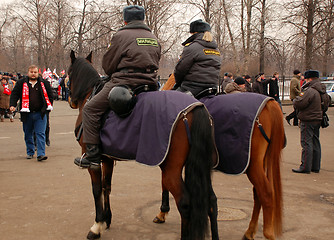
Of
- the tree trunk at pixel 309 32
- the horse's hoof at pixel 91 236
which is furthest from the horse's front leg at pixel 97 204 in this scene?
the tree trunk at pixel 309 32

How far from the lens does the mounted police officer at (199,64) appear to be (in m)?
4.78

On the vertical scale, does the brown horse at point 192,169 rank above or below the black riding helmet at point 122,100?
below

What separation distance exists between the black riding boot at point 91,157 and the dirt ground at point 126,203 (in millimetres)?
890

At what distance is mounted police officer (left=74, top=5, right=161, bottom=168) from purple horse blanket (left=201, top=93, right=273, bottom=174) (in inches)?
34.5

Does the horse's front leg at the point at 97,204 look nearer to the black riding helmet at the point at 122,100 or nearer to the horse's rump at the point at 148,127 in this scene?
the horse's rump at the point at 148,127

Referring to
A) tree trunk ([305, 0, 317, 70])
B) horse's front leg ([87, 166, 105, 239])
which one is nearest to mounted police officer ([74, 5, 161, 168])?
horse's front leg ([87, 166, 105, 239])

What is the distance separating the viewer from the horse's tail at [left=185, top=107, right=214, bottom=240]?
144 inches

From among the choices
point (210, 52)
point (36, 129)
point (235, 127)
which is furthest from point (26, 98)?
point (235, 127)

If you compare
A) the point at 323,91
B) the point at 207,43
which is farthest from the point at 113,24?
the point at 207,43

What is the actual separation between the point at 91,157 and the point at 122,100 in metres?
0.91

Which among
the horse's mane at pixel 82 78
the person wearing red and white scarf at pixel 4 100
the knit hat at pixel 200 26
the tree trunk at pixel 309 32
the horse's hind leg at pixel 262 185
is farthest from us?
the tree trunk at pixel 309 32

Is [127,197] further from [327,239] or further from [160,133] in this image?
[327,239]

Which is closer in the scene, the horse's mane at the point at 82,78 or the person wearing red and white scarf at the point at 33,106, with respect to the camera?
the horse's mane at the point at 82,78

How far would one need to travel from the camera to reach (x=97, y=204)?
4648mm
